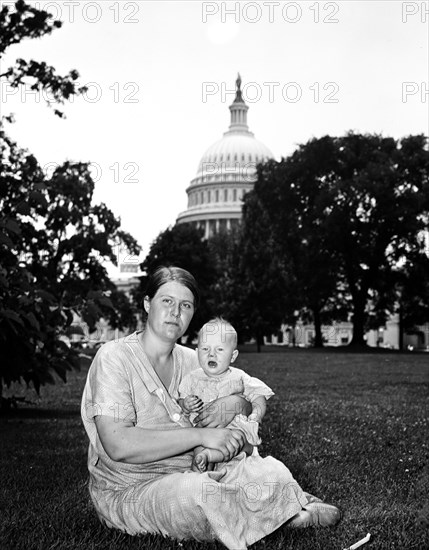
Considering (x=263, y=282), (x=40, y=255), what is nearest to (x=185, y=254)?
(x=263, y=282)

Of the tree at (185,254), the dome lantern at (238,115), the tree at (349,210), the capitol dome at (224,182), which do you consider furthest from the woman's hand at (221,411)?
the dome lantern at (238,115)

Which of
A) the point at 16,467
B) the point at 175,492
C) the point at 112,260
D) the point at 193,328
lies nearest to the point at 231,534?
the point at 175,492

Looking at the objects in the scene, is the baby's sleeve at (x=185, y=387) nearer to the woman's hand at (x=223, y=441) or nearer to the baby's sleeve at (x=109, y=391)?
the baby's sleeve at (x=109, y=391)

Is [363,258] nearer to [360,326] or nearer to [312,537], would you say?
[360,326]

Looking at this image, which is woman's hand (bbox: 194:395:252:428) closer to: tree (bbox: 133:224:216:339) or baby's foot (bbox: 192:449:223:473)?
baby's foot (bbox: 192:449:223:473)

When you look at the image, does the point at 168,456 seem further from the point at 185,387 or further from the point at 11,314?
the point at 11,314

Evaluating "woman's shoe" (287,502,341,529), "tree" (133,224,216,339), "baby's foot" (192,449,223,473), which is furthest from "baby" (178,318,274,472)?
"tree" (133,224,216,339)

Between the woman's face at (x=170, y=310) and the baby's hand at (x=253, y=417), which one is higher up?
the woman's face at (x=170, y=310)

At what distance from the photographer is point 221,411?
411 cm

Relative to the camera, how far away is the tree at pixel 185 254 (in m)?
52.4

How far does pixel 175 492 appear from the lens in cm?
382

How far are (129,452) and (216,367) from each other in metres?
0.69

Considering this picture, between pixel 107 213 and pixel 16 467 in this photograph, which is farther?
pixel 107 213

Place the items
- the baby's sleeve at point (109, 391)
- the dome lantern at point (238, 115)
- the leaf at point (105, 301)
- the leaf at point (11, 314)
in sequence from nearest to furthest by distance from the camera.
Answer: the baby's sleeve at point (109, 391) < the leaf at point (11, 314) < the leaf at point (105, 301) < the dome lantern at point (238, 115)
